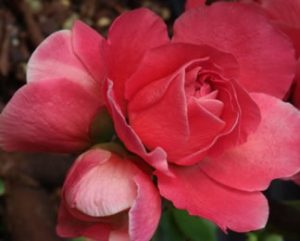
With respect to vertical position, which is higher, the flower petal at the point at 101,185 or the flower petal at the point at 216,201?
the flower petal at the point at 101,185

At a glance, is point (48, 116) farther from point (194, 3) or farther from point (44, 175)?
point (44, 175)

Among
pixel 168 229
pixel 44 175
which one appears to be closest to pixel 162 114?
pixel 168 229

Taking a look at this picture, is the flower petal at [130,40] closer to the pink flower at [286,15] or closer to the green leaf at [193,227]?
the pink flower at [286,15]

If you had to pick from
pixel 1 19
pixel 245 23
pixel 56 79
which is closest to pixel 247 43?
pixel 245 23

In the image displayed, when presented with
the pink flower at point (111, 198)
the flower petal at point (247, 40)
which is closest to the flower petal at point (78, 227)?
the pink flower at point (111, 198)

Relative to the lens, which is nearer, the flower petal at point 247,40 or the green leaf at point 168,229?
the flower petal at point 247,40

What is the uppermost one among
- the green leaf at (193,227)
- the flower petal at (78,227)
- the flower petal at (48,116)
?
the flower petal at (48,116)

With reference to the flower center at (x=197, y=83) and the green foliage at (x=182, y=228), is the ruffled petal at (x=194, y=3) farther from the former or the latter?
the green foliage at (x=182, y=228)
